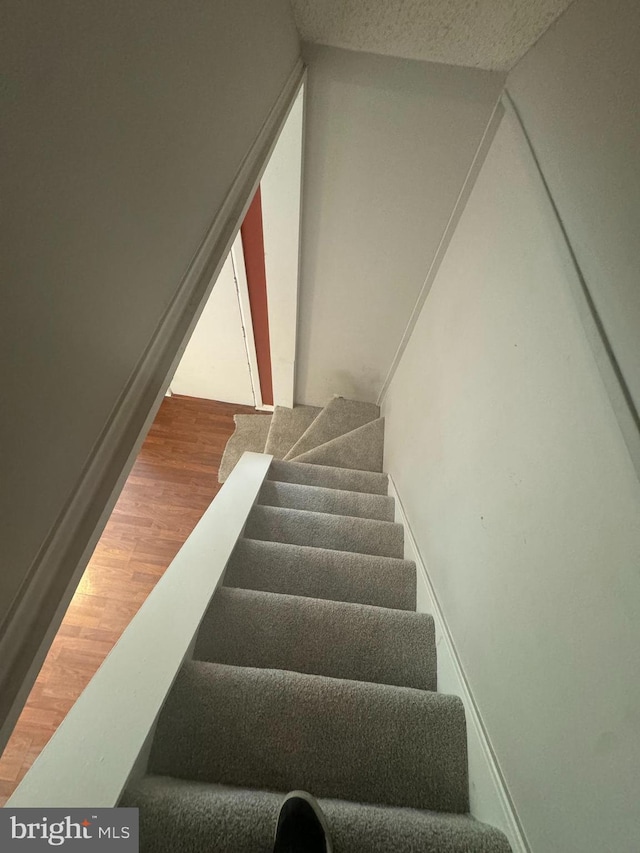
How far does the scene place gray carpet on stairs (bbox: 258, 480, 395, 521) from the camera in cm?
212

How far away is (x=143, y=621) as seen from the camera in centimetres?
108

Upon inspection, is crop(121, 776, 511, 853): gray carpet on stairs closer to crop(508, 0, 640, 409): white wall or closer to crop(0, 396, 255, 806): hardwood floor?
crop(508, 0, 640, 409): white wall

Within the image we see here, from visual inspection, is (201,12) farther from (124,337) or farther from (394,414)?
(394,414)

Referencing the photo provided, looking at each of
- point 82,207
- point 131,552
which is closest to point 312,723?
point 82,207

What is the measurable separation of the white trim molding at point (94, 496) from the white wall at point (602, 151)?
749mm

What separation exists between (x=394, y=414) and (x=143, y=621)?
2.01 meters

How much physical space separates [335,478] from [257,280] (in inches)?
50.4

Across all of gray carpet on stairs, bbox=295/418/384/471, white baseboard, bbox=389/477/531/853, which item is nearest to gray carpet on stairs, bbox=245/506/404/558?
white baseboard, bbox=389/477/531/853

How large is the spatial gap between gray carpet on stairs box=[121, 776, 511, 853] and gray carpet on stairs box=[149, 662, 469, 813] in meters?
0.12

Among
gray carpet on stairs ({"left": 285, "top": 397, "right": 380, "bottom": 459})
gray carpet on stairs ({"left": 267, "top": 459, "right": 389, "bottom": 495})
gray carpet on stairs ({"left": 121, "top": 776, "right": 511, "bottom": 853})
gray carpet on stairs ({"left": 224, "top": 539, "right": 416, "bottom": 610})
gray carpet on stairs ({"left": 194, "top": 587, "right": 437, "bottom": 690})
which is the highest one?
gray carpet on stairs ({"left": 285, "top": 397, "right": 380, "bottom": 459})

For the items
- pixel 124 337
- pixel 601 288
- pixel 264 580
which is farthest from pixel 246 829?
pixel 601 288

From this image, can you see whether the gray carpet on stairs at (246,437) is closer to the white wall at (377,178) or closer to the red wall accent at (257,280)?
the red wall accent at (257,280)

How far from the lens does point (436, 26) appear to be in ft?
4.00

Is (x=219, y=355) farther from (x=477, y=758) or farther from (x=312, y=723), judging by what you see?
(x=477, y=758)
